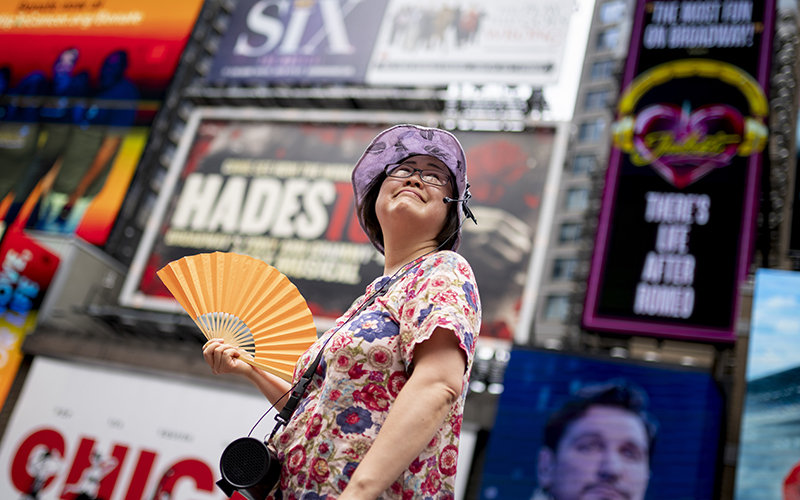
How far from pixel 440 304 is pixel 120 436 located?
12439 millimetres

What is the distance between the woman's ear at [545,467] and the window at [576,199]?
3328cm

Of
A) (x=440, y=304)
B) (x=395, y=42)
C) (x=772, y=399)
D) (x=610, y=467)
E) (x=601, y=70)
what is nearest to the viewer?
(x=440, y=304)

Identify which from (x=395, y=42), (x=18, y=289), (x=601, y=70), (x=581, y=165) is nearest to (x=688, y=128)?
(x=395, y=42)

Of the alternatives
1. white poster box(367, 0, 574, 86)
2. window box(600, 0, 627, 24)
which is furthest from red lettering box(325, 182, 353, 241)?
window box(600, 0, 627, 24)

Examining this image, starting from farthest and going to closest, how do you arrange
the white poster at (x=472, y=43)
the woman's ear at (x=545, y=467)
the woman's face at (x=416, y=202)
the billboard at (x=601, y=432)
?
the white poster at (x=472, y=43)
the woman's ear at (x=545, y=467)
the billboard at (x=601, y=432)
the woman's face at (x=416, y=202)

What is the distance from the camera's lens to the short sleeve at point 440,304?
5.02 feet

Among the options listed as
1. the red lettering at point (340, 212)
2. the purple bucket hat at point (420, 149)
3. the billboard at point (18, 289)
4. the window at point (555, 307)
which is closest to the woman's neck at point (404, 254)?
the purple bucket hat at point (420, 149)

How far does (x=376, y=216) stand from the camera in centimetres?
223

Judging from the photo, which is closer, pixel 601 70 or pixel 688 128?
pixel 688 128

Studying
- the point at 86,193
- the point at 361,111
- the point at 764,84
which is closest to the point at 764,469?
the point at 764,84

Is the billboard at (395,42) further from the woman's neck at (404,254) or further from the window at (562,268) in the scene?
the window at (562,268)

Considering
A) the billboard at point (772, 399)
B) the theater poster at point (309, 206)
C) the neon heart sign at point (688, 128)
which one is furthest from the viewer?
the theater poster at point (309, 206)

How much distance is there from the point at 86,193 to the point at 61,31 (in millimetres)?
5319

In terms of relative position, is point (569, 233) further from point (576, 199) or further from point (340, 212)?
point (340, 212)
